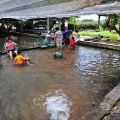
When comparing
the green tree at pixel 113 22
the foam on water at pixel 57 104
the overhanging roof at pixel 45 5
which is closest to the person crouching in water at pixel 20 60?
the foam on water at pixel 57 104

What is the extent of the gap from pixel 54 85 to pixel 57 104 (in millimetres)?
1964

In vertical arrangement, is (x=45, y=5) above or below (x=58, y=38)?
above

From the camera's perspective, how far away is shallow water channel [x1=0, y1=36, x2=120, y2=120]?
6968 mm

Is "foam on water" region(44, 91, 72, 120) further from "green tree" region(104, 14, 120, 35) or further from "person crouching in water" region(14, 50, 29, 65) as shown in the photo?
"green tree" region(104, 14, 120, 35)

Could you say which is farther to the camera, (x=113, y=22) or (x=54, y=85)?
(x=113, y=22)

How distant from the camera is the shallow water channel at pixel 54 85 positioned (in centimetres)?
697

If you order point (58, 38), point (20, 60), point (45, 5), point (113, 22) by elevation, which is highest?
point (45, 5)

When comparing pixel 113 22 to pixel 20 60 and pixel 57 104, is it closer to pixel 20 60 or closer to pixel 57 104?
pixel 20 60

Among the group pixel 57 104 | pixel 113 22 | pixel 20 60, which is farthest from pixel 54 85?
pixel 113 22

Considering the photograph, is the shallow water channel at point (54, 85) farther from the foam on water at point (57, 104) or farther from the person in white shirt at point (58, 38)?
the person in white shirt at point (58, 38)

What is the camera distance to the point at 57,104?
24.3 ft

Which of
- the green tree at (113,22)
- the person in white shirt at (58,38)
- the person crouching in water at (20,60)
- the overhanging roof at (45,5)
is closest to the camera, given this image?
the overhanging roof at (45,5)

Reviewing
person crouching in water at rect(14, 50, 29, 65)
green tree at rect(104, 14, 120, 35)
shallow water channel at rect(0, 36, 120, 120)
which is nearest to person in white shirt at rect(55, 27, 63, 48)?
shallow water channel at rect(0, 36, 120, 120)

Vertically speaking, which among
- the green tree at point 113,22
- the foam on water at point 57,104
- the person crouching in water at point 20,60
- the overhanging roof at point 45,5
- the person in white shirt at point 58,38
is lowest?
the foam on water at point 57,104
